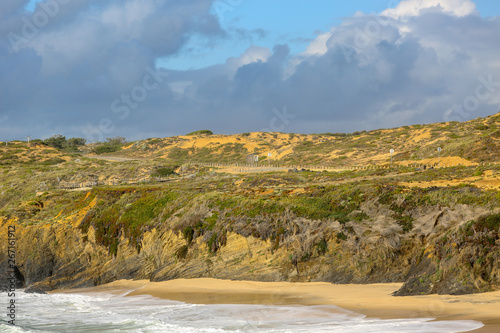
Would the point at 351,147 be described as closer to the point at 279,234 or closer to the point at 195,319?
the point at 279,234

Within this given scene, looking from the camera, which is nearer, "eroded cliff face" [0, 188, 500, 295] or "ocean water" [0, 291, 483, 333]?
"ocean water" [0, 291, 483, 333]

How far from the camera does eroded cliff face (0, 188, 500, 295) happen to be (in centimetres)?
1675

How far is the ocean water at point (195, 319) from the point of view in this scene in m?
13.7

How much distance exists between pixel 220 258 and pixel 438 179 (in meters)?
15.4

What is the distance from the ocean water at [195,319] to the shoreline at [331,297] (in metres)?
0.64

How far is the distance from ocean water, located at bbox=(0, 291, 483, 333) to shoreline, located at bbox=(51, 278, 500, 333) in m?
0.64

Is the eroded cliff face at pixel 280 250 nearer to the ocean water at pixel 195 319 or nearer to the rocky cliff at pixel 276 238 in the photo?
the rocky cliff at pixel 276 238

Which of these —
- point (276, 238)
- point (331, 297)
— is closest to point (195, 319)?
point (331, 297)

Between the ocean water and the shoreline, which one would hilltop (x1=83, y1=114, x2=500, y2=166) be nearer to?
the shoreline

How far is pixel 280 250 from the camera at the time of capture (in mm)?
22578

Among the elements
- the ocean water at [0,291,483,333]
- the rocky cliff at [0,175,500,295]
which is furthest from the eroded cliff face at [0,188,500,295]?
the ocean water at [0,291,483,333]

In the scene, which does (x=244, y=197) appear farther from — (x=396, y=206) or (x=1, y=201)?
(x=1, y=201)

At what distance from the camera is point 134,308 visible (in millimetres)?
19250

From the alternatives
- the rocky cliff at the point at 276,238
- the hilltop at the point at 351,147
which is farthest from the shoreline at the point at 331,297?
the hilltop at the point at 351,147
